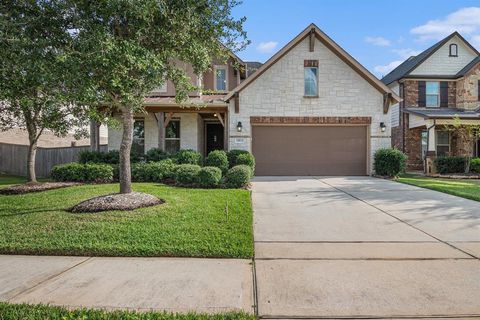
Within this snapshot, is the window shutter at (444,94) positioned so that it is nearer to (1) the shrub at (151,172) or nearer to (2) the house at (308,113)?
(2) the house at (308,113)

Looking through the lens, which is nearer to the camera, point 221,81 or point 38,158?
point 38,158

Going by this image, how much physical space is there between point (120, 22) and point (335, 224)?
227 inches

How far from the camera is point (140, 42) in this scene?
7.01m

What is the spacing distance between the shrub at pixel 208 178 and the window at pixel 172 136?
675cm

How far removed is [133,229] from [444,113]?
63.0 feet

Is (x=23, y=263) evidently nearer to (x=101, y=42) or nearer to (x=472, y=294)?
(x=101, y=42)

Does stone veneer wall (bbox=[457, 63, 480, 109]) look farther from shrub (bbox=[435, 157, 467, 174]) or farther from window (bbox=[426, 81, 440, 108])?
shrub (bbox=[435, 157, 467, 174])

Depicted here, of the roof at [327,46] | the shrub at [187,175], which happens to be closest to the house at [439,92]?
the roof at [327,46]

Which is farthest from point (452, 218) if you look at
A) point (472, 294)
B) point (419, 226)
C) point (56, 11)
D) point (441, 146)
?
point (441, 146)

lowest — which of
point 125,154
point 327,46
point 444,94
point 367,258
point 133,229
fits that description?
point 367,258

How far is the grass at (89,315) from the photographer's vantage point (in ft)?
9.78

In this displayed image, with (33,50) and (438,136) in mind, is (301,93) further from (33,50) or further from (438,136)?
(33,50)

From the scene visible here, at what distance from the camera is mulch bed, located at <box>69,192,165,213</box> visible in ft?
22.7

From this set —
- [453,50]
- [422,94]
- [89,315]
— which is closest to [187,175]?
[89,315]
